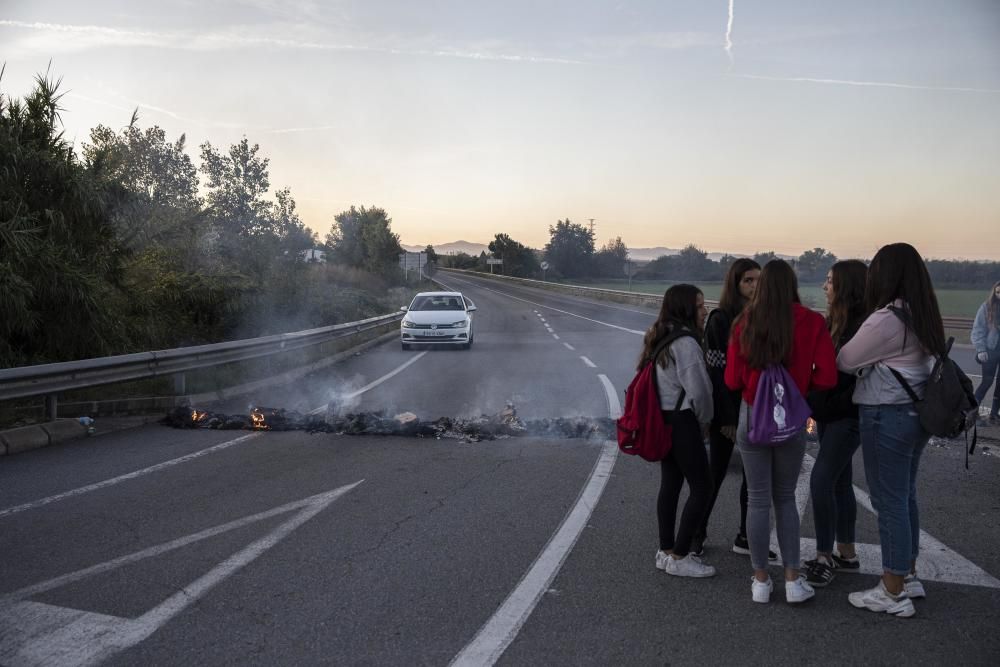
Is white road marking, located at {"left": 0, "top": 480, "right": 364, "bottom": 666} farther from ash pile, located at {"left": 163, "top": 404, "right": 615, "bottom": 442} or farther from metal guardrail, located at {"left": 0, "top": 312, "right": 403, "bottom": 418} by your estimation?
metal guardrail, located at {"left": 0, "top": 312, "right": 403, "bottom": 418}

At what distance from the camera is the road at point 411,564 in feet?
11.0

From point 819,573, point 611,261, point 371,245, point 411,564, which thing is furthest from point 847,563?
point 611,261

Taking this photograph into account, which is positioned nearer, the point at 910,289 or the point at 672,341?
the point at 910,289

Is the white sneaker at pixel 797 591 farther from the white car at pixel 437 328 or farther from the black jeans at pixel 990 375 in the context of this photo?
the white car at pixel 437 328

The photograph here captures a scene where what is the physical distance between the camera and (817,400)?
4.20 meters

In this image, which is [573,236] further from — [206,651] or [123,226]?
[206,651]

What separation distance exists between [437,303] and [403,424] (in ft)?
43.2

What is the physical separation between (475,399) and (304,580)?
22.4 feet

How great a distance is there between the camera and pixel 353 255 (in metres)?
59.8

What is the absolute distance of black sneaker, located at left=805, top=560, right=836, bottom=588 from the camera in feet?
13.6

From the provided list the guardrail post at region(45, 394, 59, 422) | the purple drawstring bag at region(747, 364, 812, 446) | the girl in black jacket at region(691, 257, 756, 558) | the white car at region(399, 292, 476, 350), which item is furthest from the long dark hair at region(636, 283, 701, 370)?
the white car at region(399, 292, 476, 350)


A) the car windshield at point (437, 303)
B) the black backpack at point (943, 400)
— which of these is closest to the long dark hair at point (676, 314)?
the black backpack at point (943, 400)

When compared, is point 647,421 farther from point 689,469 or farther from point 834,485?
point 834,485

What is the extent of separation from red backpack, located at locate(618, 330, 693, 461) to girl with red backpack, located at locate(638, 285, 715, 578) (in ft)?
0.09
